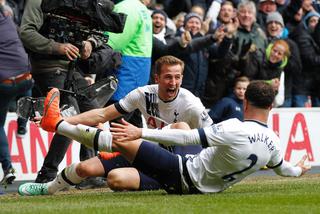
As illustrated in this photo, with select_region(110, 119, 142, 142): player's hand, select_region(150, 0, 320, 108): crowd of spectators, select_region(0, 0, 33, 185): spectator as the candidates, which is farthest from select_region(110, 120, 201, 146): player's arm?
select_region(150, 0, 320, 108): crowd of spectators

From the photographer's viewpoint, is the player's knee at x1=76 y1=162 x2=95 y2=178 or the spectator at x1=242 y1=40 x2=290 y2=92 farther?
the spectator at x1=242 y1=40 x2=290 y2=92

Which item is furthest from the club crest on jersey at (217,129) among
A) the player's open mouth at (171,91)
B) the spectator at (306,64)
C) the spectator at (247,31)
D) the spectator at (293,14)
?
the spectator at (293,14)

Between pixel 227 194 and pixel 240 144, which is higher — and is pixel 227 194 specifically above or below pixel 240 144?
below

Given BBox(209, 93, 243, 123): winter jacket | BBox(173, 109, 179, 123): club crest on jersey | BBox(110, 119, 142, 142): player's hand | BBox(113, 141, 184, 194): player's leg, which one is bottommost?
BBox(209, 93, 243, 123): winter jacket

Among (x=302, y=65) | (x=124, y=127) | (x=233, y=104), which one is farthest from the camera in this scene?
(x=302, y=65)

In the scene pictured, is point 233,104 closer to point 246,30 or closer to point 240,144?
point 246,30

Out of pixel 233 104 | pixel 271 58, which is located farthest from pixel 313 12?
pixel 233 104

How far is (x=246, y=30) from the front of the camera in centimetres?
1720

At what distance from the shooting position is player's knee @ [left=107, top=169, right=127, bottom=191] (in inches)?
428

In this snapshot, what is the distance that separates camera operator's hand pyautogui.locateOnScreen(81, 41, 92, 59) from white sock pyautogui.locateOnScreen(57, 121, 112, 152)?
2236 mm

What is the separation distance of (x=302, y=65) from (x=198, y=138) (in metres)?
9.04

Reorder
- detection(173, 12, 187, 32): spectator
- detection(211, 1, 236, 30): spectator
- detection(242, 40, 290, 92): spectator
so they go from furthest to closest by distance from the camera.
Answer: detection(173, 12, 187, 32): spectator < detection(242, 40, 290, 92): spectator < detection(211, 1, 236, 30): spectator

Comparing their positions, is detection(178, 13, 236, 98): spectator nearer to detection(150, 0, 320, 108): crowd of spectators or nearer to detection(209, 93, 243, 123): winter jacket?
detection(150, 0, 320, 108): crowd of spectators

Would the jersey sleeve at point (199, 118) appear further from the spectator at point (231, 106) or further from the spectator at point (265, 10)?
the spectator at point (265, 10)
